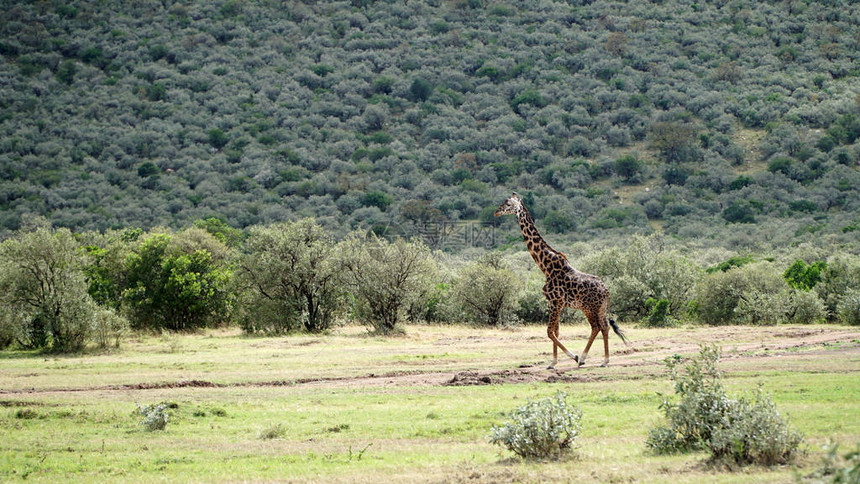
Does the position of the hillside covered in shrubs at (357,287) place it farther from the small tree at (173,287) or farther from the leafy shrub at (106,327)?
the leafy shrub at (106,327)

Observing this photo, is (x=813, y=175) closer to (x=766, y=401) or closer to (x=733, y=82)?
(x=733, y=82)

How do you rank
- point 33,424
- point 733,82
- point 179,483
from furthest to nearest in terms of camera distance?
point 733,82, point 33,424, point 179,483

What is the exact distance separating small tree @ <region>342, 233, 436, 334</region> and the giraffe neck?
12915mm

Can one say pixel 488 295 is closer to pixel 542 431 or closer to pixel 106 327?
pixel 106 327

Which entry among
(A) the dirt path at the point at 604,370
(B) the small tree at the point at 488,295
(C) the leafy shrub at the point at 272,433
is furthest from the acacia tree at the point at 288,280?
(C) the leafy shrub at the point at 272,433

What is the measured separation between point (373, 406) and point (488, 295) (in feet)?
79.8

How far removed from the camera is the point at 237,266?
38.9 m

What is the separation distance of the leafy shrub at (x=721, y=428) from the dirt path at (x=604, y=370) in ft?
25.5

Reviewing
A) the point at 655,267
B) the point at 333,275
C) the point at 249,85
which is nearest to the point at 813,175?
the point at 655,267

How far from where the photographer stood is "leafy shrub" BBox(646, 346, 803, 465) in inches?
413

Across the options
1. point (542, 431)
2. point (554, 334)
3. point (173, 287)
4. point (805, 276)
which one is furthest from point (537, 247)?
point (805, 276)

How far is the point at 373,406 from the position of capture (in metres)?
17.7

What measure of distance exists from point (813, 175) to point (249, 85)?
9834 centimetres

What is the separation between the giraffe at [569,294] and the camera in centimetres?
2225
